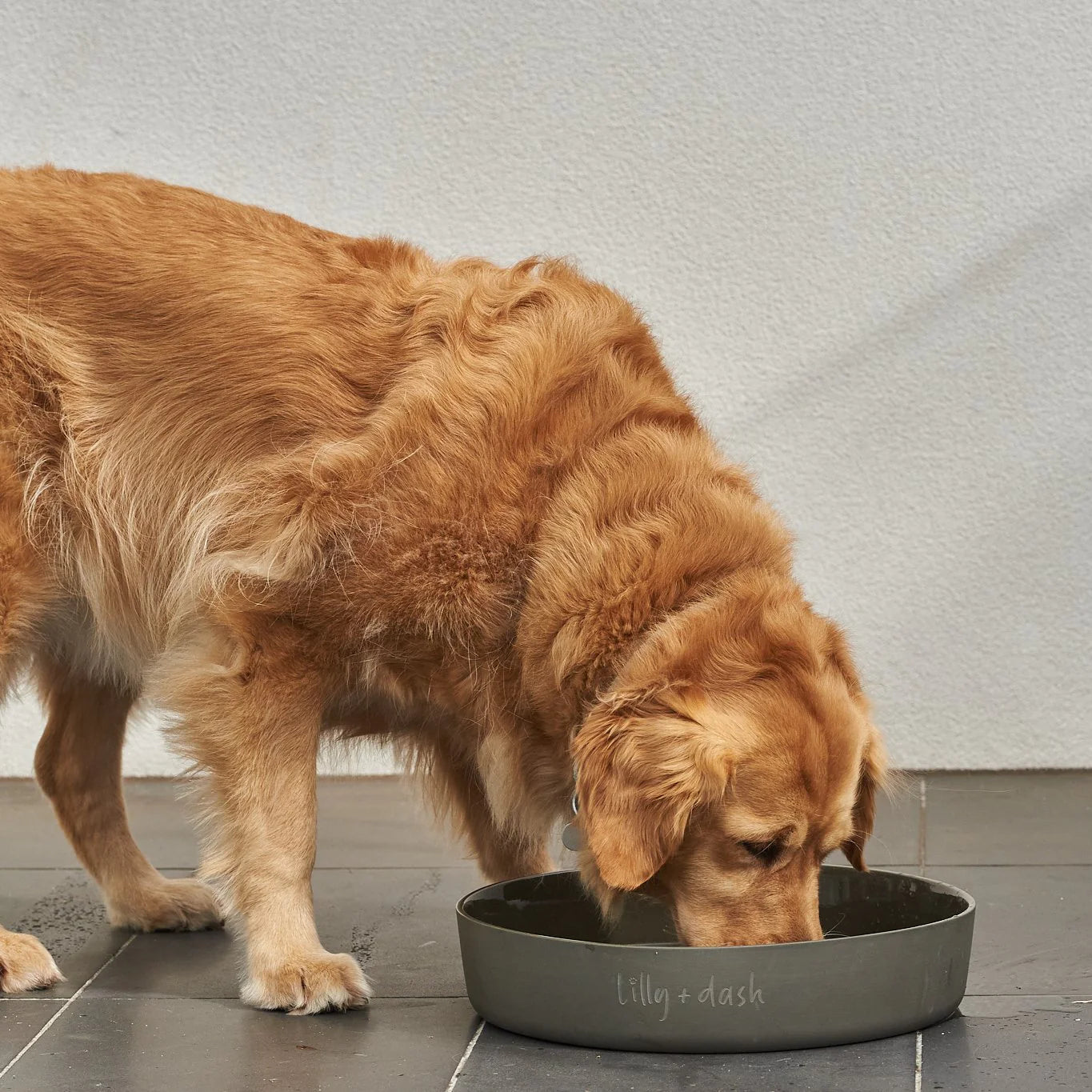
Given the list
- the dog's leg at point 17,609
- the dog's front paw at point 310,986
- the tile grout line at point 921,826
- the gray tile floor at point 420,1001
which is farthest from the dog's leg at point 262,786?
the tile grout line at point 921,826

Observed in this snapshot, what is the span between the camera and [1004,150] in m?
5.40

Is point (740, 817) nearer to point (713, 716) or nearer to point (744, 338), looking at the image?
point (713, 716)

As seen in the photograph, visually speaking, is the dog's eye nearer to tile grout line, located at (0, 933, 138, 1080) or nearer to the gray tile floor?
the gray tile floor

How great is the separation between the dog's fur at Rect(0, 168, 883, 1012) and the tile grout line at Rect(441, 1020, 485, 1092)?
318 mm

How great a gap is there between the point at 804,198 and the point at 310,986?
354 cm

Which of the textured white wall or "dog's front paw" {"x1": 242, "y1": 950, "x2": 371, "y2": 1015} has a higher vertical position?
the textured white wall

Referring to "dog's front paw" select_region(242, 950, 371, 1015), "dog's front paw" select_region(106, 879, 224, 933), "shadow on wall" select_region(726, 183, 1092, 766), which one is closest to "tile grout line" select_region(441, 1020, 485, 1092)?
"dog's front paw" select_region(242, 950, 371, 1015)

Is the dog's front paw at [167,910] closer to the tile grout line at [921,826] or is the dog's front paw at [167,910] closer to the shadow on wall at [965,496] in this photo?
the tile grout line at [921,826]

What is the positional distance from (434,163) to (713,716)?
11.3ft

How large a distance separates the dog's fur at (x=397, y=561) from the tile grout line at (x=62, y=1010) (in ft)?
0.36

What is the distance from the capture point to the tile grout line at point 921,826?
4293 millimetres

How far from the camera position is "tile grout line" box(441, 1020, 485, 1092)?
2.63 metres

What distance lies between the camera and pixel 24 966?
3242mm

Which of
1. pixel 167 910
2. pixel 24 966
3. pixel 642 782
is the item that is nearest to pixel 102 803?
pixel 167 910
